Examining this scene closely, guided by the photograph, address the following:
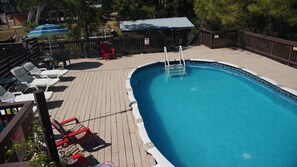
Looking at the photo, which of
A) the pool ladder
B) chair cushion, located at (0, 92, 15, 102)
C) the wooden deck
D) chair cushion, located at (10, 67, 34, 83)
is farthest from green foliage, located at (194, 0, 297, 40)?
chair cushion, located at (0, 92, 15, 102)

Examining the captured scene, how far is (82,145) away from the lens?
18.4 ft

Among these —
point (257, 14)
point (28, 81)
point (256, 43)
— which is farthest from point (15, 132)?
point (257, 14)

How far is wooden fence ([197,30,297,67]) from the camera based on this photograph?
11305mm

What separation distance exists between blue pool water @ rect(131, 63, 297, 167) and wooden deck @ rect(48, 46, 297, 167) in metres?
0.87

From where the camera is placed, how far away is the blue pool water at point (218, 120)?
19.9ft

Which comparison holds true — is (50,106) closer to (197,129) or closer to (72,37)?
(197,129)

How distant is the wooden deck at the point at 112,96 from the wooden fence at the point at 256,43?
1.38 ft

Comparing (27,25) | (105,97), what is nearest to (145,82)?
(105,97)

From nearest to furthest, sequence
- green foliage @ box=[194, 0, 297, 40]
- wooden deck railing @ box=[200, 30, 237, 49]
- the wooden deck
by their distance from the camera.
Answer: the wooden deck
green foliage @ box=[194, 0, 297, 40]
wooden deck railing @ box=[200, 30, 237, 49]

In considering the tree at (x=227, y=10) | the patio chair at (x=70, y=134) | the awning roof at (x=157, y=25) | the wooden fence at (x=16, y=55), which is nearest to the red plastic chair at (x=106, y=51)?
the wooden fence at (x=16, y=55)

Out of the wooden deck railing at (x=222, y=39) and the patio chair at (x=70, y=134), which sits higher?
the wooden deck railing at (x=222, y=39)

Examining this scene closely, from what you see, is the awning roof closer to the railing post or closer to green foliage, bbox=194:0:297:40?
green foliage, bbox=194:0:297:40

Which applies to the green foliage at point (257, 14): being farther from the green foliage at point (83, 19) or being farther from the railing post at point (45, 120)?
the railing post at point (45, 120)

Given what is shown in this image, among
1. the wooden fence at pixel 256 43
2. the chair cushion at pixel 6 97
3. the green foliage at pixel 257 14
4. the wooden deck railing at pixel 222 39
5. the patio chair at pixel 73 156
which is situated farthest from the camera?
the wooden deck railing at pixel 222 39
